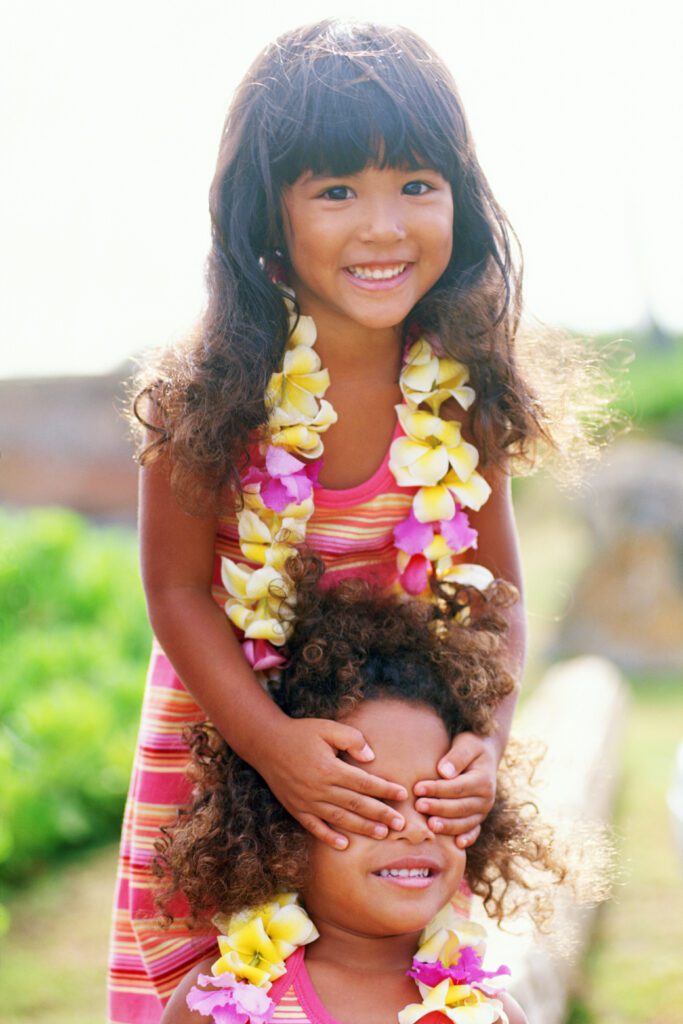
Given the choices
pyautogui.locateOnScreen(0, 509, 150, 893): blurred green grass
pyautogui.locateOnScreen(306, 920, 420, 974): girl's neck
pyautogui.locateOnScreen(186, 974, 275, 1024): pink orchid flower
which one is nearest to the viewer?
pyautogui.locateOnScreen(186, 974, 275, 1024): pink orchid flower

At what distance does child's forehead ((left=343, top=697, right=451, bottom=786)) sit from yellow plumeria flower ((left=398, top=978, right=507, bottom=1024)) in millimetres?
336

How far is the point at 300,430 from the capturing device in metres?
2.28

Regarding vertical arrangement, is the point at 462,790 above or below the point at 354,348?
below

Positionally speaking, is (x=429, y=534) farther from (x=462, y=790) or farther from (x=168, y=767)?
(x=168, y=767)

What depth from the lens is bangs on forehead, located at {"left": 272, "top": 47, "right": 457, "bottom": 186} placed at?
213 cm

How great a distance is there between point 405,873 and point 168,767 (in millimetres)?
575

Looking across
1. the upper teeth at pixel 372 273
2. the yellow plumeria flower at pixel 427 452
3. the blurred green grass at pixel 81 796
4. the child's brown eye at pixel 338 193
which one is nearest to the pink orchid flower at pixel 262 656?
the yellow plumeria flower at pixel 427 452

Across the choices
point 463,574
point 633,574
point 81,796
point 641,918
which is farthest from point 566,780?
point 633,574

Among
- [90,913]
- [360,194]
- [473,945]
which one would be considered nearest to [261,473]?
[360,194]

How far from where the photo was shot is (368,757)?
206cm

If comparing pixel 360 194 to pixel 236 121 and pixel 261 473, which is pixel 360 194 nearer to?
pixel 236 121

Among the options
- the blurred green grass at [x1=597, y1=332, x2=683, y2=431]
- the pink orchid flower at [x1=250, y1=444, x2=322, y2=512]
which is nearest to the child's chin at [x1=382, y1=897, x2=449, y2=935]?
the pink orchid flower at [x1=250, y1=444, x2=322, y2=512]

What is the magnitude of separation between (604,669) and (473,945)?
13.9 feet

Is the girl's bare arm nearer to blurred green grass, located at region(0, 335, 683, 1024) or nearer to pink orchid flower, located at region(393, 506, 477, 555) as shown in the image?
pink orchid flower, located at region(393, 506, 477, 555)
